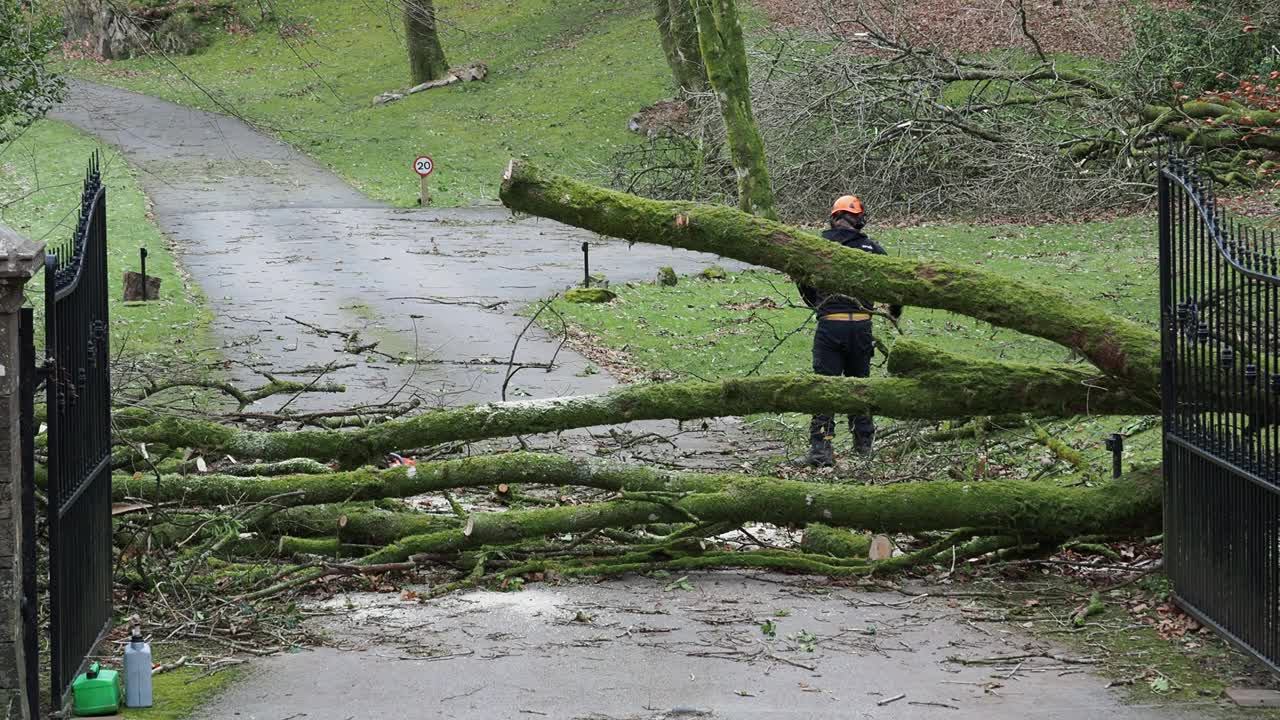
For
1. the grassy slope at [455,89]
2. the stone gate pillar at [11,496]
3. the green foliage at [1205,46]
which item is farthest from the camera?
the grassy slope at [455,89]

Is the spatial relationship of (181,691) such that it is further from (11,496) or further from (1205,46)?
(1205,46)

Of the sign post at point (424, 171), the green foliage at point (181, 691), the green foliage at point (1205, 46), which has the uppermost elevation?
the green foliage at point (1205, 46)

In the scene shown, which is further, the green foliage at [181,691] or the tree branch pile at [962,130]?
the tree branch pile at [962,130]

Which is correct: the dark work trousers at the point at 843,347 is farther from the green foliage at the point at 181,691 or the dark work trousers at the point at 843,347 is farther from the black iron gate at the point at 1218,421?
the green foliage at the point at 181,691

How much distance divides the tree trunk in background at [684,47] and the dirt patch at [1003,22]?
276 centimetres

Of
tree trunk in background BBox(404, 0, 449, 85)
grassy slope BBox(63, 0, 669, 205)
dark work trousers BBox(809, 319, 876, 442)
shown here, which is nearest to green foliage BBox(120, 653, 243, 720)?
dark work trousers BBox(809, 319, 876, 442)

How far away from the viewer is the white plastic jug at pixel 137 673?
6.16 m

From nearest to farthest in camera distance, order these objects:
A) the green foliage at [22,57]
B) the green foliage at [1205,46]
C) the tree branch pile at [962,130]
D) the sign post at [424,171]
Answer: the green foliage at [22,57] → the tree branch pile at [962,130] → the green foliage at [1205,46] → the sign post at [424,171]

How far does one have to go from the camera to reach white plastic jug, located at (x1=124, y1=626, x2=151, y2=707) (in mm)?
6164

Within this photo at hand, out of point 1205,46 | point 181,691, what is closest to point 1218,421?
point 181,691

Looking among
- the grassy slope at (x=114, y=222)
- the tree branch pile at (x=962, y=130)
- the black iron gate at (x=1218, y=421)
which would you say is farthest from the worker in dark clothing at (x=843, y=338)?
the tree branch pile at (x=962, y=130)

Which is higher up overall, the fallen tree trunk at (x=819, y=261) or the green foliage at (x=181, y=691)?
the fallen tree trunk at (x=819, y=261)

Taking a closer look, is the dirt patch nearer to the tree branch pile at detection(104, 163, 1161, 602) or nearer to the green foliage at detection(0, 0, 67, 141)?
the green foliage at detection(0, 0, 67, 141)

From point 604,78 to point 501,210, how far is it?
501 inches
